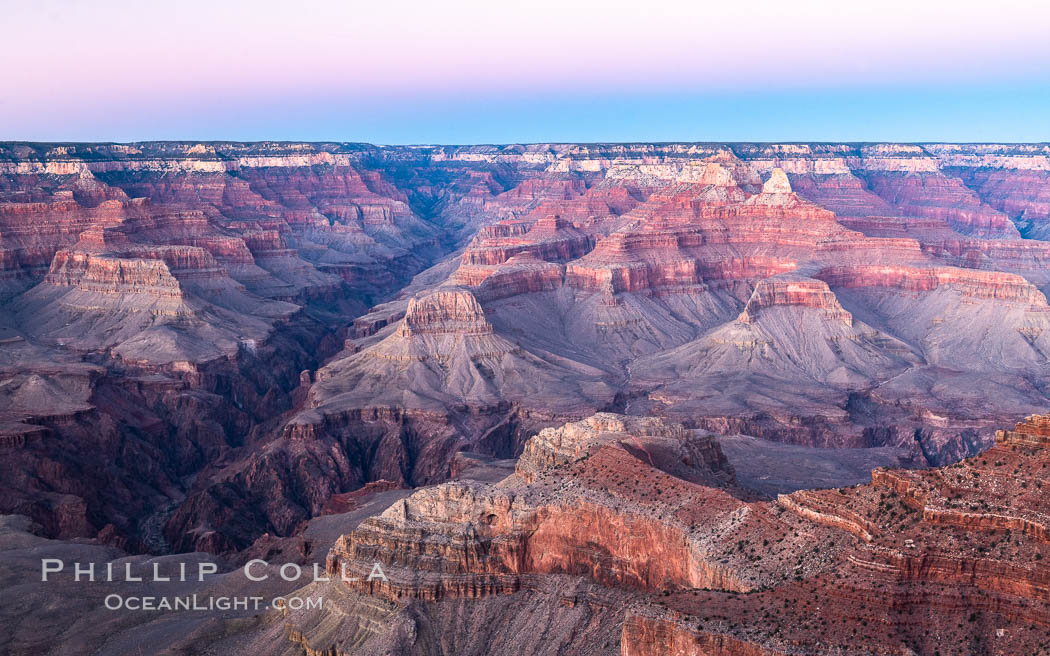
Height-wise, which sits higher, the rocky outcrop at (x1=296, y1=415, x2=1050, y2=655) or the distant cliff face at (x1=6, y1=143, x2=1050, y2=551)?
the rocky outcrop at (x1=296, y1=415, x2=1050, y2=655)

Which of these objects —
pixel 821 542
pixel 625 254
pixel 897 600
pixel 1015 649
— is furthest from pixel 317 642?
pixel 625 254

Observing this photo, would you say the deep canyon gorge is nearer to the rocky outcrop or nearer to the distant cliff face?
the rocky outcrop

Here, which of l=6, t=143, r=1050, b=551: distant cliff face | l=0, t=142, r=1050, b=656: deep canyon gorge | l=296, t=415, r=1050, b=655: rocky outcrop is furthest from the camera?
l=6, t=143, r=1050, b=551: distant cliff face

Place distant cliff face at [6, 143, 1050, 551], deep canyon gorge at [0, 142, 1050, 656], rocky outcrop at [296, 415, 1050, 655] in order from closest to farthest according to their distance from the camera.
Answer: rocky outcrop at [296, 415, 1050, 655] → deep canyon gorge at [0, 142, 1050, 656] → distant cliff face at [6, 143, 1050, 551]

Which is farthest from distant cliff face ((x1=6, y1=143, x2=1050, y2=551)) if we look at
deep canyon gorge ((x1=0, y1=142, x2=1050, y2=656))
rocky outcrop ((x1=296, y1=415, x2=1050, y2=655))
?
rocky outcrop ((x1=296, y1=415, x2=1050, y2=655))

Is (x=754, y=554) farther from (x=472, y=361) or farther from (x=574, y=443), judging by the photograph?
(x=472, y=361)

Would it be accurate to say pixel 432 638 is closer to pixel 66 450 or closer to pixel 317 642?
pixel 317 642

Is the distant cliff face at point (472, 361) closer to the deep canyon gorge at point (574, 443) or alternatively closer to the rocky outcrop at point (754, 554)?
the deep canyon gorge at point (574, 443)

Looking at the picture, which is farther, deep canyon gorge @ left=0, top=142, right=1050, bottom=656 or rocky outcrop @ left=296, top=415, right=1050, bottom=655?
deep canyon gorge @ left=0, top=142, right=1050, bottom=656

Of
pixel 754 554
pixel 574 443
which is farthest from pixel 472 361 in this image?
pixel 754 554
